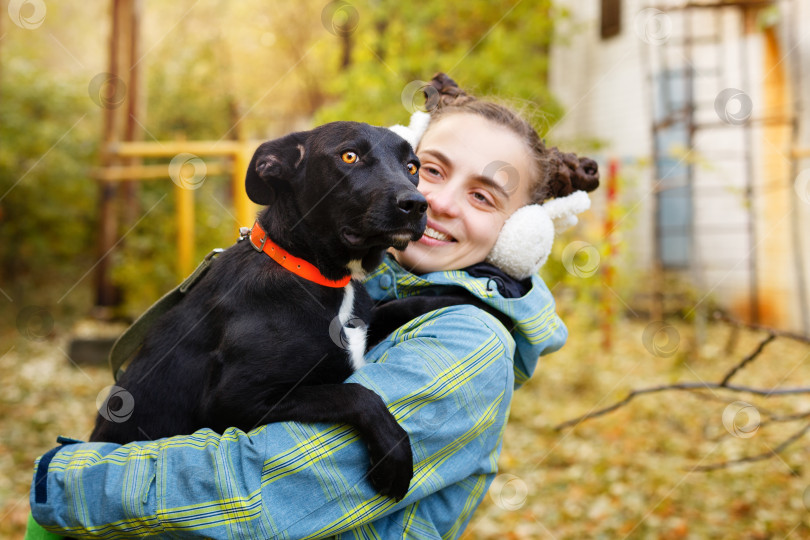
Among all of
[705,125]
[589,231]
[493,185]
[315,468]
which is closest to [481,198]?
[493,185]

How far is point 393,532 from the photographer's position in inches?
58.8

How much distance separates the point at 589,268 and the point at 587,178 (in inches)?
192

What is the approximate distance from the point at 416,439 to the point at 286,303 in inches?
18.0

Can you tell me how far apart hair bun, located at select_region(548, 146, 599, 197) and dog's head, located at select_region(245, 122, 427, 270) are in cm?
44

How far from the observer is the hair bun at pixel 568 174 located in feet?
6.40

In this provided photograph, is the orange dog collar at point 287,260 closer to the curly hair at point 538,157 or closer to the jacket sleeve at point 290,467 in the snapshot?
the jacket sleeve at point 290,467

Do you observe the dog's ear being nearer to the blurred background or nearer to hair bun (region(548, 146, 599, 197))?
hair bun (region(548, 146, 599, 197))

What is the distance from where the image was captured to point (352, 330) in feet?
5.63

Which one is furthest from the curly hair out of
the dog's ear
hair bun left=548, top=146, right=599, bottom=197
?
the dog's ear

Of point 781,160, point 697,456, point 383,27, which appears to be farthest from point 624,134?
point 697,456

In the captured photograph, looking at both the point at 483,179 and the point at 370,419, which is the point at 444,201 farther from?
the point at 370,419

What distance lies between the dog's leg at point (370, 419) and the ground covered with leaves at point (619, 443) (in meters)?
1.99

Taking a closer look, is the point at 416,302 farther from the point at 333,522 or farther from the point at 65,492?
the point at 65,492

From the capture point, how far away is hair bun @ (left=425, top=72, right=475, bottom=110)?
1.99 meters
